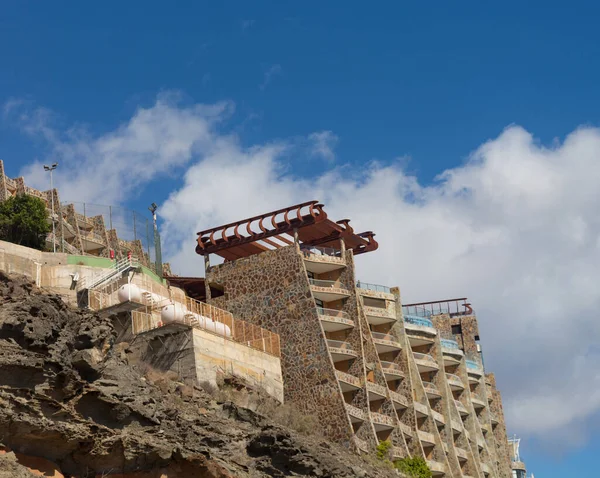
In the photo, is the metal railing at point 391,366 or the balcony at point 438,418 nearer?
the metal railing at point 391,366

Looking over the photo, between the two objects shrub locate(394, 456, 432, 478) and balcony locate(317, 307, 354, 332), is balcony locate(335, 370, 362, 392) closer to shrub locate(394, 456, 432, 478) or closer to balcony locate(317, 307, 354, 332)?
balcony locate(317, 307, 354, 332)

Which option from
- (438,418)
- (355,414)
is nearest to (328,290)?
(355,414)

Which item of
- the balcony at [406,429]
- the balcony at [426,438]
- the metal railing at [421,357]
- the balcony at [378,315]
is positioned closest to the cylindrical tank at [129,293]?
the balcony at [378,315]

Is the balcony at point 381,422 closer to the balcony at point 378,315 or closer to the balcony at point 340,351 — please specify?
the balcony at point 340,351

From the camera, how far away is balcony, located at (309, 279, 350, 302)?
64812mm

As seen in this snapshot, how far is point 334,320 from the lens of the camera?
64375mm

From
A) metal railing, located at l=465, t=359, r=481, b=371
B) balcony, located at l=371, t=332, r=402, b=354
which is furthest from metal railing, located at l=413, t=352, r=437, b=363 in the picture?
metal railing, located at l=465, t=359, r=481, b=371

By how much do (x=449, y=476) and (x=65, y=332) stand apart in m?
41.0

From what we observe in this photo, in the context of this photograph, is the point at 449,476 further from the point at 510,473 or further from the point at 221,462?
the point at 221,462

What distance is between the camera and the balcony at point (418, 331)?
251ft

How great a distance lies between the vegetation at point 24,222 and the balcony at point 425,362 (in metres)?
27.2

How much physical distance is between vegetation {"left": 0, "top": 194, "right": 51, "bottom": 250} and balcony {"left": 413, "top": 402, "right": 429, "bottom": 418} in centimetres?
2734

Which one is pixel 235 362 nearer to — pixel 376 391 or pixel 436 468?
pixel 376 391

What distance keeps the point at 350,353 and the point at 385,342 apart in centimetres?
629
